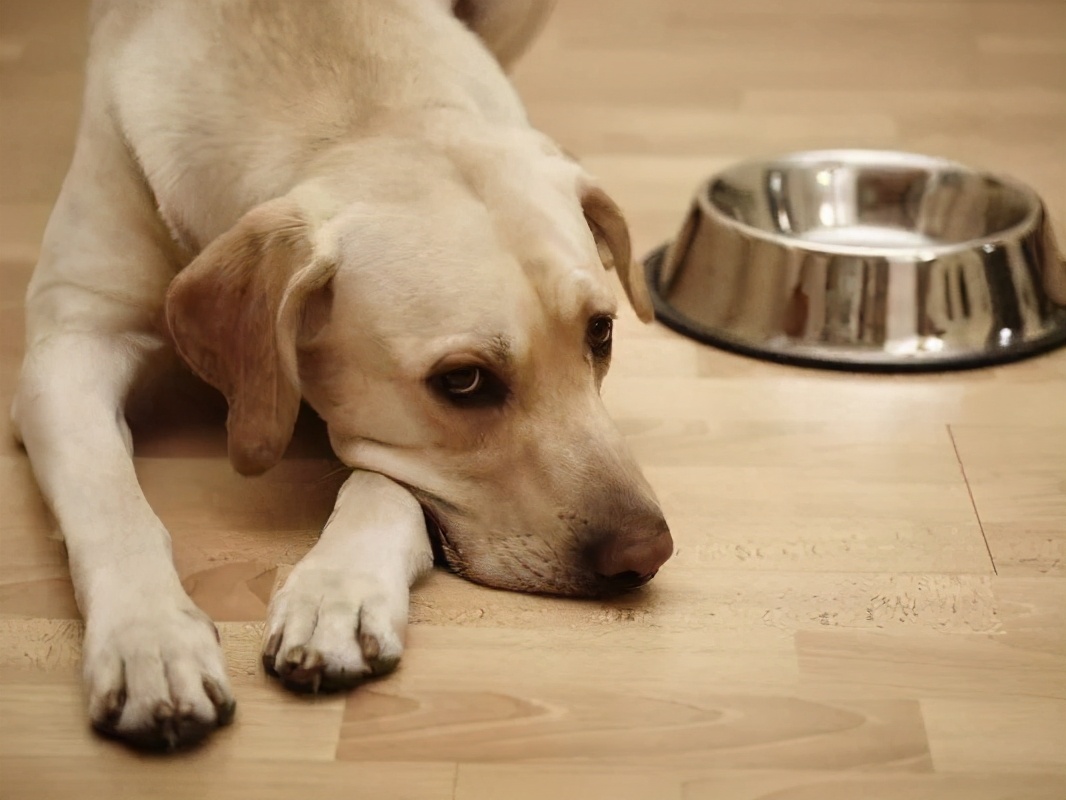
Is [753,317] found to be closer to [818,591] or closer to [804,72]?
[818,591]

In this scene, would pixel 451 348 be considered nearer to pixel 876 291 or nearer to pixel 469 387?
pixel 469 387

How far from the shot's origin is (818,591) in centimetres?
181

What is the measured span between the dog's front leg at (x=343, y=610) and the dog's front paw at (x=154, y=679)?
8 centimetres

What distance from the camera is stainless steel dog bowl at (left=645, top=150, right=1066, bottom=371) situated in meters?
2.44

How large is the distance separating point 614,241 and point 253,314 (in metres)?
0.63

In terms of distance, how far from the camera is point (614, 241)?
6.86 ft

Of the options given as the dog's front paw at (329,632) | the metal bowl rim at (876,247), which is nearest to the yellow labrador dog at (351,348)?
the dog's front paw at (329,632)

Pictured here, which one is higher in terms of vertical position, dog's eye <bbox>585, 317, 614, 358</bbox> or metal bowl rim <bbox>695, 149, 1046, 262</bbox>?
dog's eye <bbox>585, 317, 614, 358</bbox>

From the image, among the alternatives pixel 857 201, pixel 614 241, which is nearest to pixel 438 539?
pixel 614 241

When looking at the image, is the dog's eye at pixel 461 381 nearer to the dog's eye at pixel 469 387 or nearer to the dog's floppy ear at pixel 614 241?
the dog's eye at pixel 469 387

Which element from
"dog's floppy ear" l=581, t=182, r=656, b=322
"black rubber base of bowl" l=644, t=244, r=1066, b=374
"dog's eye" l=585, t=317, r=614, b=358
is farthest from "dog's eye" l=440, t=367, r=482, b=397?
"black rubber base of bowl" l=644, t=244, r=1066, b=374

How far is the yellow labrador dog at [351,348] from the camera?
1.58m

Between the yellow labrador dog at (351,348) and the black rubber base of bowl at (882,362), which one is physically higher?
the yellow labrador dog at (351,348)

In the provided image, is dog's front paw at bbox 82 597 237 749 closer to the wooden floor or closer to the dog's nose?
the wooden floor
